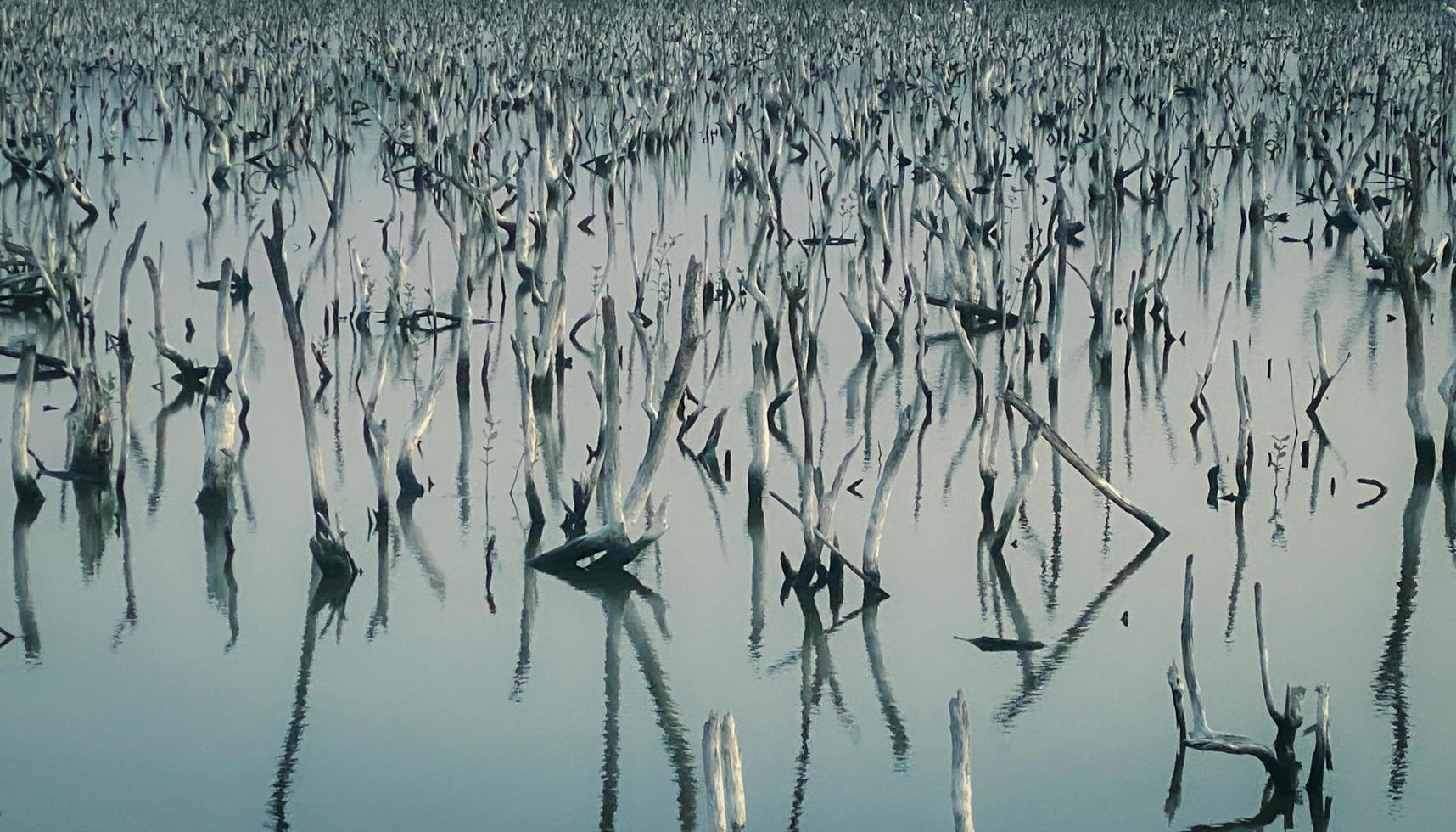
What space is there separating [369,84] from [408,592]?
49.9 ft

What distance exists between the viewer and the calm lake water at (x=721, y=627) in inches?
152

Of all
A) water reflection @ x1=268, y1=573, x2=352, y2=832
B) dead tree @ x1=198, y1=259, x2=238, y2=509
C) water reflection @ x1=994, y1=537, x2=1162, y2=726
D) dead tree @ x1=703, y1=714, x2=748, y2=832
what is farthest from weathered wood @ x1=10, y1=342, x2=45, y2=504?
dead tree @ x1=703, y1=714, x2=748, y2=832

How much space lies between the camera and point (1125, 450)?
645 cm

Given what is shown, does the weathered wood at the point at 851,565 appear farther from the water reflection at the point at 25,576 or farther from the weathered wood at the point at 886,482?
the water reflection at the point at 25,576

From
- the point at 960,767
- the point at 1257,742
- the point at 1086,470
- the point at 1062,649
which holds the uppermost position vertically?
the point at 960,767

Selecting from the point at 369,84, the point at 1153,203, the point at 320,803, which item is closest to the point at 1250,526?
the point at 320,803

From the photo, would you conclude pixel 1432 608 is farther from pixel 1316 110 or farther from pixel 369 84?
pixel 369 84

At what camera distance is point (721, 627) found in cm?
490

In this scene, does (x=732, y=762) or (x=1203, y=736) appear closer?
(x=732, y=762)

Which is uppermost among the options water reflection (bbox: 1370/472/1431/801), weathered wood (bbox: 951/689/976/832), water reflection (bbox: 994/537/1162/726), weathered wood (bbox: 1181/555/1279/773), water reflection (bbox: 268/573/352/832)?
weathered wood (bbox: 951/689/976/832)

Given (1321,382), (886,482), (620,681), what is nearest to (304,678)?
(620,681)

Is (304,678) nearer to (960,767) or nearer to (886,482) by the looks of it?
(886,482)

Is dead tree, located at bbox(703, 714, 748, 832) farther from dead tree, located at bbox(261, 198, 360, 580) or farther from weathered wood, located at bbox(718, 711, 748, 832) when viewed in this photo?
dead tree, located at bbox(261, 198, 360, 580)

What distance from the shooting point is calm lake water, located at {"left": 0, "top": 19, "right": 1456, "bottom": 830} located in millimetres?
3873
